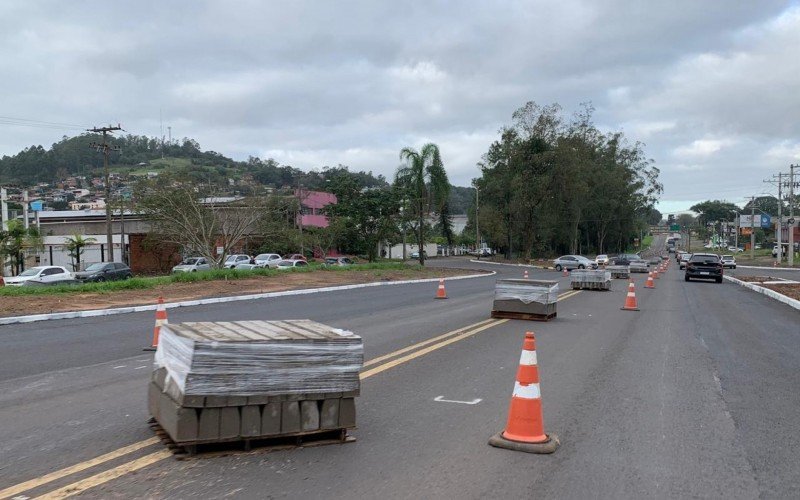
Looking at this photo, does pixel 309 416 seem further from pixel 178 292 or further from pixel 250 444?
pixel 178 292

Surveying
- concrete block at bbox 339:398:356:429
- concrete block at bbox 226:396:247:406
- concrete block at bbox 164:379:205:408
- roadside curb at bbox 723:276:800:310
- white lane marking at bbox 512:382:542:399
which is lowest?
roadside curb at bbox 723:276:800:310

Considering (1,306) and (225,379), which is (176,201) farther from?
(225,379)

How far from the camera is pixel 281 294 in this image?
77.2 ft

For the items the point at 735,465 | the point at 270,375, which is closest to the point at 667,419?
the point at 735,465

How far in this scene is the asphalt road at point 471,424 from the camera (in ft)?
14.8

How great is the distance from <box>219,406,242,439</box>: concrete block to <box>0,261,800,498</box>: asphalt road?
0.20m

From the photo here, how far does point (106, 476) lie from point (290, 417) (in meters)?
1.37

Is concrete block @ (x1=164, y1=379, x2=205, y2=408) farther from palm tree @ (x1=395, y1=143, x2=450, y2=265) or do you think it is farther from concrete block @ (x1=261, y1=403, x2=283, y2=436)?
palm tree @ (x1=395, y1=143, x2=450, y2=265)

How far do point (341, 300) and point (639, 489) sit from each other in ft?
56.5

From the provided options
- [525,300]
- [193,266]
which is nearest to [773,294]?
[525,300]

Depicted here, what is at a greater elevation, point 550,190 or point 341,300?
point 550,190

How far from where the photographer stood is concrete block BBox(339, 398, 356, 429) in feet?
17.6

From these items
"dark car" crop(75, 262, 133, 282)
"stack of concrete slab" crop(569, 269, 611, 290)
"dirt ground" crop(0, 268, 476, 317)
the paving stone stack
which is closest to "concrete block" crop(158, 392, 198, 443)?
the paving stone stack

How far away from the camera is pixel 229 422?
4.91 metres
